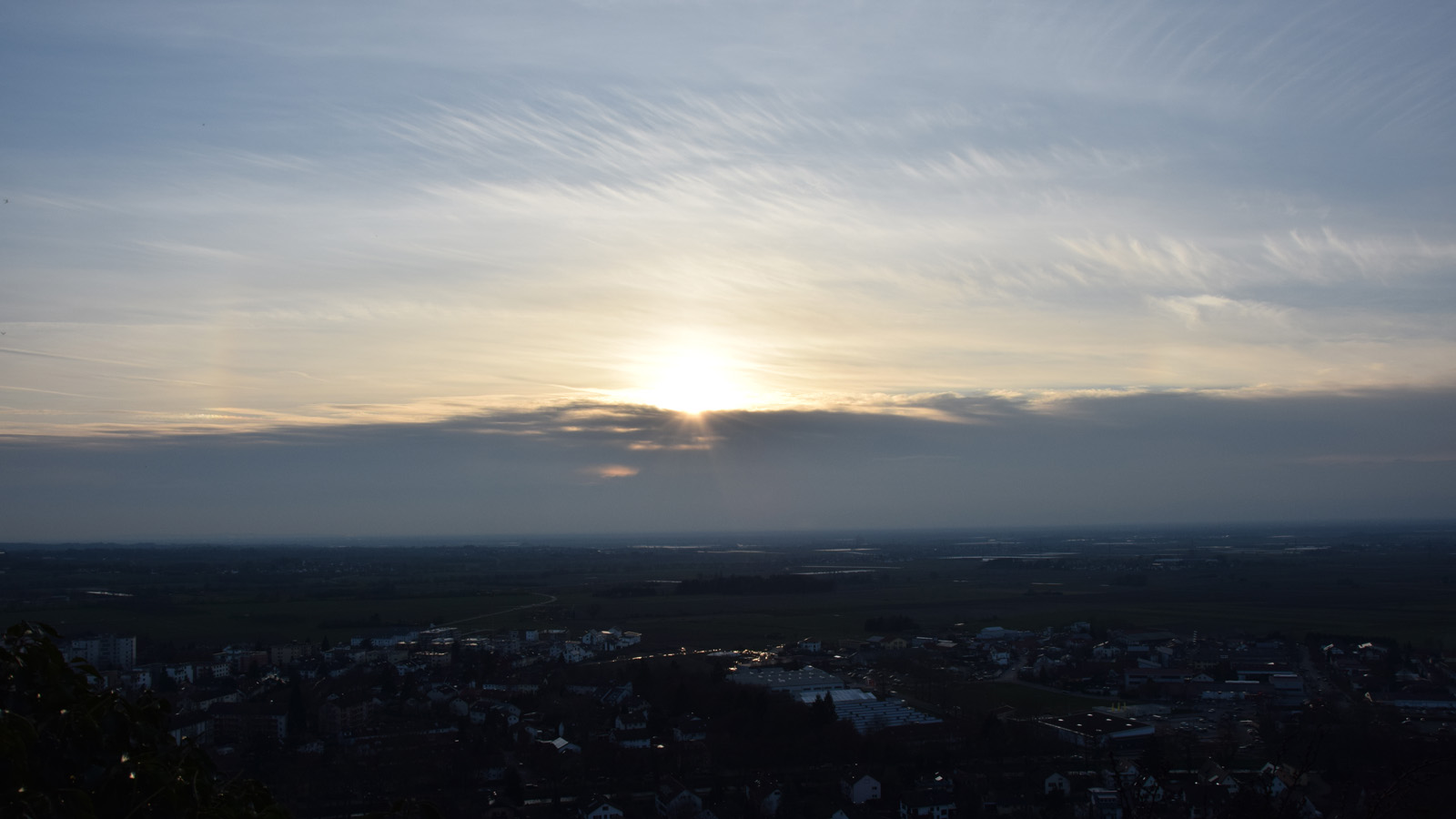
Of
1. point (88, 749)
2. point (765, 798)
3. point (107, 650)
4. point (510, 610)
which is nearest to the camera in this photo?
point (88, 749)

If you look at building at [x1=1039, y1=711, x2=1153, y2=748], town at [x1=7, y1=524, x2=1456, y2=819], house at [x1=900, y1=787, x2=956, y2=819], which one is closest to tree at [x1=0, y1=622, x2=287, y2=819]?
town at [x1=7, y1=524, x2=1456, y2=819]

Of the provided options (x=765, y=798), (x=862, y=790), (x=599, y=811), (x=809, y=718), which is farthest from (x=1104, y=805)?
(x=809, y=718)

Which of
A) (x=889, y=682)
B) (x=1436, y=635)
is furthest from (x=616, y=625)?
(x=1436, y=635)

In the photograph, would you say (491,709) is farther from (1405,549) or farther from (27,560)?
(1405,549)

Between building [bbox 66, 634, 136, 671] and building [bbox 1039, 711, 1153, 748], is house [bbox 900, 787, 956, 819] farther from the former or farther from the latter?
building [bbox 66, 634, 136, 671]

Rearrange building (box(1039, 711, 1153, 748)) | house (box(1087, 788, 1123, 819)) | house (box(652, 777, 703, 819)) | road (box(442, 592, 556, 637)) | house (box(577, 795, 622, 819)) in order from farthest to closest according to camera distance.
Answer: road (box(442, 592, 556, 637))
building (box(1039, 711, 1153, 748))
house (box(652, 777, 703, 819))
house (box(577, 795, 622, 819))
house (box(1087, 788, 1123, 819))

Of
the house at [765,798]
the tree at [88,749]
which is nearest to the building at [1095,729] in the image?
the house at [765,798]

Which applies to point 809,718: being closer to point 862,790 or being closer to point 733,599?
point 862,790

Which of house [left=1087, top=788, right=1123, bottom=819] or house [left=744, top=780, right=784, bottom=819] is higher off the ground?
house [left=1087, top=788, right=1123, bottom=819]

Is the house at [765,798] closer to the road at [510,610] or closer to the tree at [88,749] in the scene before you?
the tree at [88,749]
